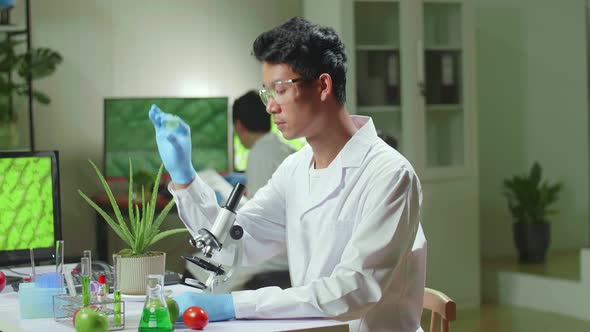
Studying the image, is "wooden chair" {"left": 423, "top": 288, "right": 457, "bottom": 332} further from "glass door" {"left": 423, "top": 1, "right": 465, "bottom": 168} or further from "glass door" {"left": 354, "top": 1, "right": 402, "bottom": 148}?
"glass door" {"left": 423, "top": 1, "right": 465, "bottom": 168}

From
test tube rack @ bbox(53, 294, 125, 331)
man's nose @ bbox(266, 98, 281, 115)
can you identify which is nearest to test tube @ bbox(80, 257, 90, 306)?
test tube rack @ bbox(53, 294, 125, 331)

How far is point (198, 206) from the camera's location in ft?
8.86

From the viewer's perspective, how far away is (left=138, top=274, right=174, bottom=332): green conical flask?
82.0 inches

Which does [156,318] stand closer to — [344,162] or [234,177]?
[344,162]

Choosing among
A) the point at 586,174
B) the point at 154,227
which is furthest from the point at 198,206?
the point at 586,174

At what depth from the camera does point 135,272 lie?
2.64m

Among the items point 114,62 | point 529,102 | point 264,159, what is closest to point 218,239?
point 264,159

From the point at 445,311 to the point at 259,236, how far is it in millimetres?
564

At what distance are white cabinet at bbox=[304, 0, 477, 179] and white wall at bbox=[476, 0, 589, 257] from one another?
1.01m

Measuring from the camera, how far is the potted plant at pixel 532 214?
6723 mm

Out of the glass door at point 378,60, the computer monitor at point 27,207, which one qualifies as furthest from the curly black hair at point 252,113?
the computer monitor at point 27,207

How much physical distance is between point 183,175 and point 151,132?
3.61 metres

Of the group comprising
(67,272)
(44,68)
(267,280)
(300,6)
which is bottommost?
(267,280)

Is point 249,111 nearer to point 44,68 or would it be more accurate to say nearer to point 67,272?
point 44,68
